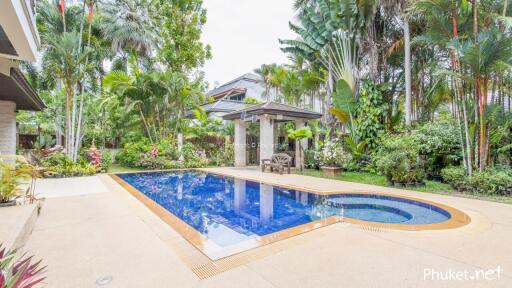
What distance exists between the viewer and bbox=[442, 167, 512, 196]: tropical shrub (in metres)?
6.83

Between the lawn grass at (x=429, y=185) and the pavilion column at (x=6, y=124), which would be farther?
the pavilion column at (x=6, y=124)

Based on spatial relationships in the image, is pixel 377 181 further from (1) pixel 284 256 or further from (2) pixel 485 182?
(1) pixel 284 256

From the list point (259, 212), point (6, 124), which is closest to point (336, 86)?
point (259, 212)

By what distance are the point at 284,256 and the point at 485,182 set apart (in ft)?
23.5

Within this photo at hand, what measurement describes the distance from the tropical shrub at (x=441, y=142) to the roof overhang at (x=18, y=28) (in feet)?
35.2

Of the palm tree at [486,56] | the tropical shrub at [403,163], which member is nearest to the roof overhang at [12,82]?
the tropical shrub at [403,163]

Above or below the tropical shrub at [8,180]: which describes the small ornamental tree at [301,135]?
above

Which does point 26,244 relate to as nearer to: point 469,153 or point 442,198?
point 442,198

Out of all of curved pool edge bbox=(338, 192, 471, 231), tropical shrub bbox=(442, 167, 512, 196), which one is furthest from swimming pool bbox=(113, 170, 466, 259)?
tropical shrub bbox=(442, 167, 512, 196)

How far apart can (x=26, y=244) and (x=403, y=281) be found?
5.10 meters

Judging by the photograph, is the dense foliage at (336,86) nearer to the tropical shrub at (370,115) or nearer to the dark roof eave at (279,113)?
the tropical shrub at (370,115)

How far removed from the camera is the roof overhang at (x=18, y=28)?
294cm

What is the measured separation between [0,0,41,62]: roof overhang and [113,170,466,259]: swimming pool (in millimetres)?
3747

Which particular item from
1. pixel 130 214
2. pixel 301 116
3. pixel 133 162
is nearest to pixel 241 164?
pixel 301 116
